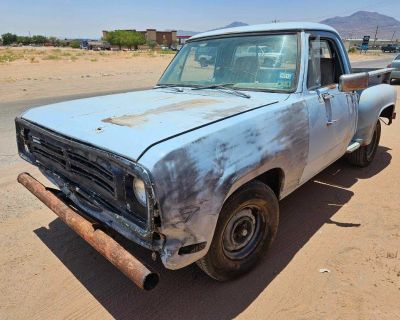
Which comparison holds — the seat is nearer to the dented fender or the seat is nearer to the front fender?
the dented fender

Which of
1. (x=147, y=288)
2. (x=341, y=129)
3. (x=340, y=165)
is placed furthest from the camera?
(x=340, y=165)

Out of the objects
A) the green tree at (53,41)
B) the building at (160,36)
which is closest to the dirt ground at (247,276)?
the building at (160,36)

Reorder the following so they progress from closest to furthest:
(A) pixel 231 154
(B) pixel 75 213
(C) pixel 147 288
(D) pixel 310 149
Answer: (C) pixel 147 288
(A) pixel 231 154
(B) pixel 75 213
(D) pixel 310 149

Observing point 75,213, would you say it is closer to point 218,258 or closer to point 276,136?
point 218,258

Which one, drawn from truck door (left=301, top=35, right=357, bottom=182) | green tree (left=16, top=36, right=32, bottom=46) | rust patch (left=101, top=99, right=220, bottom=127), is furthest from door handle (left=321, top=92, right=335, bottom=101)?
green tree (left=16, top=36, right=32, bottom=46)

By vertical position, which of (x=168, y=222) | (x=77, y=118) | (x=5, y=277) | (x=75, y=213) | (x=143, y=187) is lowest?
(x=5, y=277)

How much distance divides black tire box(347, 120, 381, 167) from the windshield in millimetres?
2451

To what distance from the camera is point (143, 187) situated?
225cm

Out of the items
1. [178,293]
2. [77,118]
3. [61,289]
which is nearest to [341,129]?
[178,293]

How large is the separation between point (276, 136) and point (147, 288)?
1501 mm

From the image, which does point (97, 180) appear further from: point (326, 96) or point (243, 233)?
A: point (326, 96)

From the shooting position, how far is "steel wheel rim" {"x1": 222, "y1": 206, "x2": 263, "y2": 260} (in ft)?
9.40

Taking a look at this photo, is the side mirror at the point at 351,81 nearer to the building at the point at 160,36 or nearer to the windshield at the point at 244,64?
the windshield at the point at 244,64

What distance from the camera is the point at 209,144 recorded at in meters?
2.39
